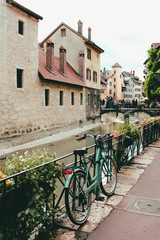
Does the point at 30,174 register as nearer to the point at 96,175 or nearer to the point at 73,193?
the point at 73,193

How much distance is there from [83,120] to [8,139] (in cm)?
1366

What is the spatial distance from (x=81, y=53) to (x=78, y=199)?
2716 cm

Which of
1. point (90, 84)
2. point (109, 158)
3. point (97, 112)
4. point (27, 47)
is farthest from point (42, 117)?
point (109, 158)

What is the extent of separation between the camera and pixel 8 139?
17.1 metres

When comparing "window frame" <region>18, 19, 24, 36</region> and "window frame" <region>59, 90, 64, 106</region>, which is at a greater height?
"window frame" <region>18, 19, 24, 36</region>

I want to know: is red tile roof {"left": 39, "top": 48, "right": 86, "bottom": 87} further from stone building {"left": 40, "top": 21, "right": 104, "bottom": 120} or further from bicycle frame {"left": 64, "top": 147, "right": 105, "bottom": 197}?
bicycle frame {"left": 64, "top": 147, "right": 105, "bottom": 197}

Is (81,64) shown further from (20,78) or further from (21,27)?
(20,78)

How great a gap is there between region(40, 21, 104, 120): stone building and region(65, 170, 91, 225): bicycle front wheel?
26794 mm

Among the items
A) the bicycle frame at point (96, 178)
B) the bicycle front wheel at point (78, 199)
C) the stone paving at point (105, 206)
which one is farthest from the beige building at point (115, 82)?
the bicycle front wheel at point (78, 199)

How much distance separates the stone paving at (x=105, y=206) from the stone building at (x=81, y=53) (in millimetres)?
24021

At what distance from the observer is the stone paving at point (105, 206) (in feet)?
10.1

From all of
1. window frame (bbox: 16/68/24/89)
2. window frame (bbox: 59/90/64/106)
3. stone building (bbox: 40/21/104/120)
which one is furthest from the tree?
window frame (bbox: 16/68/24/89)

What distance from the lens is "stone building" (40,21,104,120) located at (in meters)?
29.3

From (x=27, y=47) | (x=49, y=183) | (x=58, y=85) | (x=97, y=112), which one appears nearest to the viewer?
(x=49, y=183)
